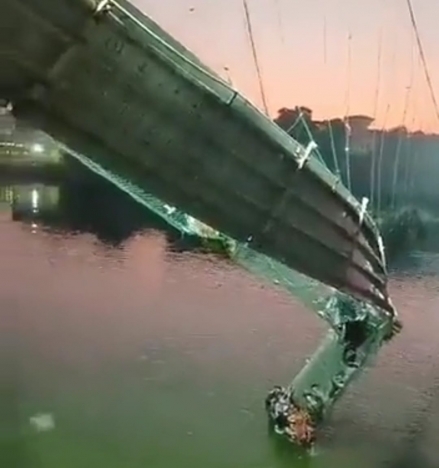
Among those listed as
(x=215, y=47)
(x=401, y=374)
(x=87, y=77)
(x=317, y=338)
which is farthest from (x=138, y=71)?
(x=401, y=374)

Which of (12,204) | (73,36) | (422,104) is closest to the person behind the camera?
(73,36)

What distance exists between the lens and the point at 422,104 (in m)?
1.39

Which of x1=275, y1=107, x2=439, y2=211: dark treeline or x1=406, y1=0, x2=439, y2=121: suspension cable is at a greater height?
x1=406, y1=0, x2=439, y2=121: suspension cable

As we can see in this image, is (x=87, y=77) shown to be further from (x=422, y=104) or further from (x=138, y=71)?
(x=422, y=104)

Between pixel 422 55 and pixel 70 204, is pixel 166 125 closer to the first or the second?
pixel 70 204

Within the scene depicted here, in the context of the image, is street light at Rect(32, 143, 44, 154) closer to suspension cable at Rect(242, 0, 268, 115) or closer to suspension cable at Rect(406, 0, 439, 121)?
suspension cable at Rect(242, 0, 268, 115)

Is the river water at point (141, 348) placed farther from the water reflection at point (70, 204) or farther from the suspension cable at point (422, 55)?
the suspension cable at point (422, 55)

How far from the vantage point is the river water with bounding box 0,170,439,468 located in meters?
1.31

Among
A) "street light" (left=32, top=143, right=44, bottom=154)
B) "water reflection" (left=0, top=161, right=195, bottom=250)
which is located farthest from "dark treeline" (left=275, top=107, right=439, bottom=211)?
"street light" (left=32, top=143, right=44, bottom=154)

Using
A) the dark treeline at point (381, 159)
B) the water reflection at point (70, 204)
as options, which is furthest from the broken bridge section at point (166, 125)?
the water reflection at point (70, 204)

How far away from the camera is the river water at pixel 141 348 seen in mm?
1307

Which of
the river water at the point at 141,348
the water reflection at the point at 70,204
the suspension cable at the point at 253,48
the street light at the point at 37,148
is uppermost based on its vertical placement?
the suspension cable at the point at 253,48

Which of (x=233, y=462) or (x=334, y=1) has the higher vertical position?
(x=334, y=1)

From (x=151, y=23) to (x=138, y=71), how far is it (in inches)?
4.3
